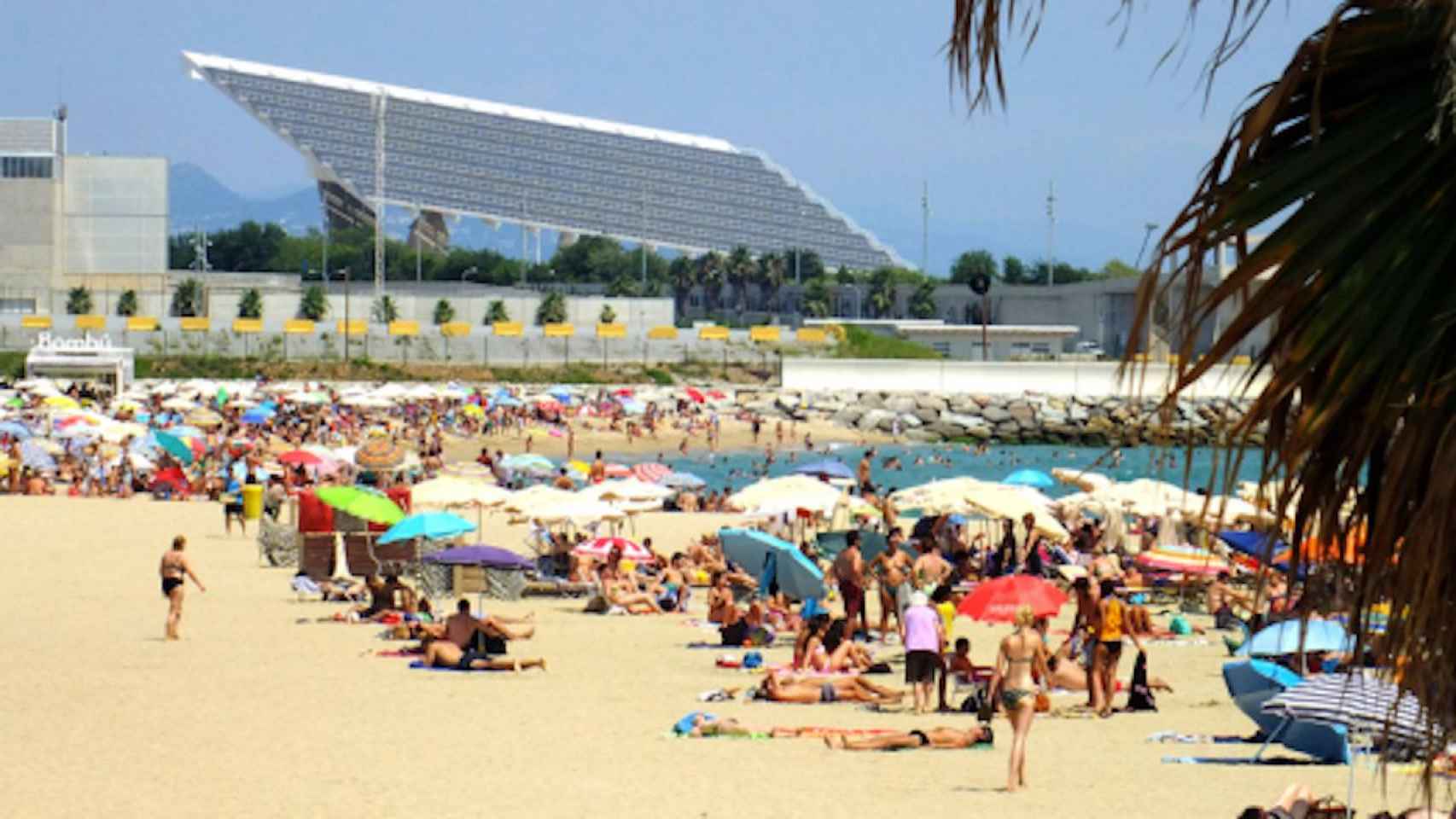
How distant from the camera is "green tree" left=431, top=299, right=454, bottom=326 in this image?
7356 cm

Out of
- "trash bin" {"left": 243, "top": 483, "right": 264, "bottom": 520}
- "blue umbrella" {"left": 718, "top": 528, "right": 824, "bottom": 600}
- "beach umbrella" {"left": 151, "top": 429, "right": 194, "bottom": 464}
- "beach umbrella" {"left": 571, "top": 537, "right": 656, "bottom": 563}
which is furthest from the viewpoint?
"beach umbrella" {"left": 151, "top": 429, "right": 194, "bottom": 464}

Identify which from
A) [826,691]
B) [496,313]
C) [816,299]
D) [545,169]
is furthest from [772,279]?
[826,691]

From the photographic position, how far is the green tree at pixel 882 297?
9825 centimetres

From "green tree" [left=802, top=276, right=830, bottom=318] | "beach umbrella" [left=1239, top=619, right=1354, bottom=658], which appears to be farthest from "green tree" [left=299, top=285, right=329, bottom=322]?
"beach umbrella" [left=1239, top=619, right=1354, bottom=658]

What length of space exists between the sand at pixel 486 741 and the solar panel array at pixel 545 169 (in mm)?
109182

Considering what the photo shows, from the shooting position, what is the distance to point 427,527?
17.0 meters

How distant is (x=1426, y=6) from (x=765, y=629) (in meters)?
13.4

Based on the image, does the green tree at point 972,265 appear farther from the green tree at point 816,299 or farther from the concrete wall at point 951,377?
the concrete wall at point 951,377

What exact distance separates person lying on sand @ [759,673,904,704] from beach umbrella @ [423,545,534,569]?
4.51 m

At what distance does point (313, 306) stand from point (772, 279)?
37132 millimetres

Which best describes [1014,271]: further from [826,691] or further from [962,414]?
[826,691]

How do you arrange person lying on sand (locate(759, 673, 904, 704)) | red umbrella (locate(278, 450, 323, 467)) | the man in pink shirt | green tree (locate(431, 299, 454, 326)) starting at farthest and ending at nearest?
green tree (locate(431, 299, 454, 326)), red umbrella (locate(278, 450, 323, 467)), person lying on sand (locate(759, 673, 904, 704)), the man in pink shirt

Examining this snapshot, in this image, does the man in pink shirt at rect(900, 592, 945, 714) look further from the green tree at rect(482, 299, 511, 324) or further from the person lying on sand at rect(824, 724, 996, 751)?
the green tree at rect(482, 299, 511, 324)

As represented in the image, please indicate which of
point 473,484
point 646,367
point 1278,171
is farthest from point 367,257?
point 1278,171
